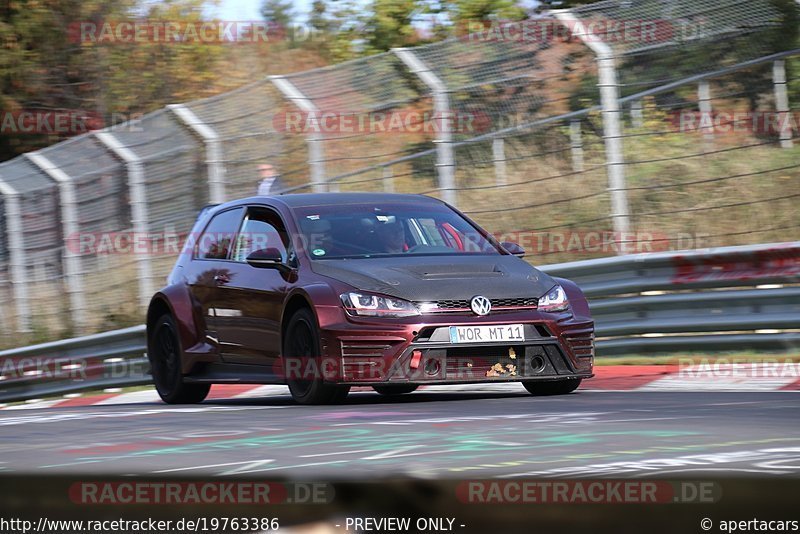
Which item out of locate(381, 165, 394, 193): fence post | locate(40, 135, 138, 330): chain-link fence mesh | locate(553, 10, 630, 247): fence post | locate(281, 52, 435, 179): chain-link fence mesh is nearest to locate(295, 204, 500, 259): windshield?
locate(553, 10, 630, 247): fence post

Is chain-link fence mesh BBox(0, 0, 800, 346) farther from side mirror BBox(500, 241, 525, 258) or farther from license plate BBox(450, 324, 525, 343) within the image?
license plate BBox(450, 324, 525, 343)

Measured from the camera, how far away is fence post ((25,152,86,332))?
1600cm

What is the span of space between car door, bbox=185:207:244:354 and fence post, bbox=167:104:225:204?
4101mm

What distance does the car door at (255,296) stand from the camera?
8555 millimetres

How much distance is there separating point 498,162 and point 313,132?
177 cm

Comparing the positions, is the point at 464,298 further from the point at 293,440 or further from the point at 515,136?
the point at 515,136

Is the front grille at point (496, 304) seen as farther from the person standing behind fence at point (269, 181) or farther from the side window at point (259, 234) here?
the person standing behind fence at point (269, 181)

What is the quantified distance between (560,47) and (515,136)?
7.64 ft

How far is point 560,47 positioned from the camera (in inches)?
477

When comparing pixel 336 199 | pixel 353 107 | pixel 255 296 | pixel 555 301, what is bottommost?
pixel 555 301

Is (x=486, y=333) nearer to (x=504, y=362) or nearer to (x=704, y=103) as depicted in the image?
(x=504, y=362)

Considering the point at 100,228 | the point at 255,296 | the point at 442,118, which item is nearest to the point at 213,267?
the point at 255,296

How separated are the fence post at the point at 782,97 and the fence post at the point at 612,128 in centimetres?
138

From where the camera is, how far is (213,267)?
31.4 feet
